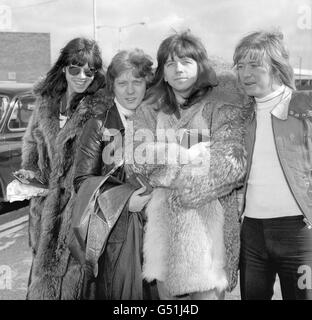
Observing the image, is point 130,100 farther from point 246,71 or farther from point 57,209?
point 57,209

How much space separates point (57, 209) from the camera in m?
2.52

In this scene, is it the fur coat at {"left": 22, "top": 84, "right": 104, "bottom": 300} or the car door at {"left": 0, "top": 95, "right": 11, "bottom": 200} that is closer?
the fur coat at {"left": 22, "top": 84, "right": 104, "bottom": 300}

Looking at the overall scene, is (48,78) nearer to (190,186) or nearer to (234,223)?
(190,186)

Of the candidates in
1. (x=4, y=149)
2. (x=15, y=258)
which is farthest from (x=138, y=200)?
(x=4, y=149)

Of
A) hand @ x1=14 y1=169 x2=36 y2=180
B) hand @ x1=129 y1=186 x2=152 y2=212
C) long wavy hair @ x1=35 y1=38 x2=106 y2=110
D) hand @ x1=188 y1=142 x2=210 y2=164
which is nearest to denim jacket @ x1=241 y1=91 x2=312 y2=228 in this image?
hand @ x1=188 y1=142 x2=210 y2=164

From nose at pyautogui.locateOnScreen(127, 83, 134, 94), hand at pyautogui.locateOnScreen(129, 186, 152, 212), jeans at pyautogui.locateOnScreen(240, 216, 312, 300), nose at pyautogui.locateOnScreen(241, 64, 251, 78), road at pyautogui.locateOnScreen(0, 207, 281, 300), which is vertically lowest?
road at pyautogui.locateOnScreen(0, 207, 281, 300)

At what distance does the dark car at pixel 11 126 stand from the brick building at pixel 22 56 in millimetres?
18480

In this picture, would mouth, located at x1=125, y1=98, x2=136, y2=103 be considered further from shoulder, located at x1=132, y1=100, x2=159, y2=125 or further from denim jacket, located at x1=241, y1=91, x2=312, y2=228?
denim jacket, located at x1=241, y1=91, x2=312, y2=228

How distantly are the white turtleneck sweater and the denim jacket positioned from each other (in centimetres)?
3

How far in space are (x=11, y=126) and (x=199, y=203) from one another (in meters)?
4.88

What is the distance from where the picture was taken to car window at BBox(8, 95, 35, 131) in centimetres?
616

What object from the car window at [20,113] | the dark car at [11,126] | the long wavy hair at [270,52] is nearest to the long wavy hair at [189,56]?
the long wavy hair at [270,52]

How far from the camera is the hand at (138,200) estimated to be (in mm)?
2031
